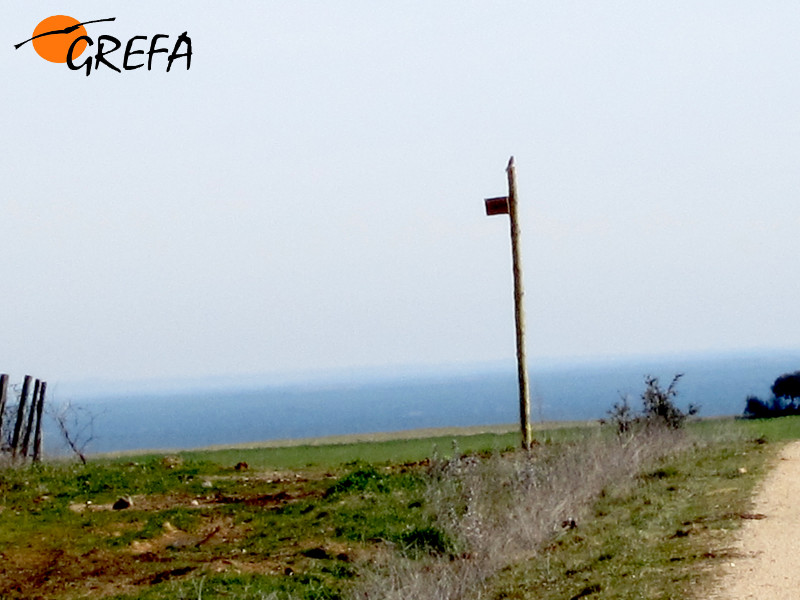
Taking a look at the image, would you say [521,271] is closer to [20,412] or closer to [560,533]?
[560,533]

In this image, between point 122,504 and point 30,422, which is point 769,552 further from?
point 30,422

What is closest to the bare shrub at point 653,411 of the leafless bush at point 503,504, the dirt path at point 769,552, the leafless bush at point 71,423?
the leafless bush at point 503,504

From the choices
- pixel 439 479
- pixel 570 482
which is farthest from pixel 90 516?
pixel 570 482

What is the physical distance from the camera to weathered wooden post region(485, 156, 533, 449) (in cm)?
2052

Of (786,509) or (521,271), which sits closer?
(786,509)

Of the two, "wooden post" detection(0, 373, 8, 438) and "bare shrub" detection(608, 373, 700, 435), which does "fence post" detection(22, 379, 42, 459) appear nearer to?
"wooden post" detection(0, 373, 8, 438)

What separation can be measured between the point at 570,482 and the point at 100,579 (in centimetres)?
577

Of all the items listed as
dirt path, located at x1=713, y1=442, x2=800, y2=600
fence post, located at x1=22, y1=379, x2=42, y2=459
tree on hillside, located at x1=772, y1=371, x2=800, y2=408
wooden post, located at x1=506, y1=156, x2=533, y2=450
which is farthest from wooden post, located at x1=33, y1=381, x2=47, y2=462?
tree on hillside, located at x1=772, y1=371, x2=800, y2=408

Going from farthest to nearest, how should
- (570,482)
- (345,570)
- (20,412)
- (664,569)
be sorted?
(20,412), (570,482), (345,570), (664,569)

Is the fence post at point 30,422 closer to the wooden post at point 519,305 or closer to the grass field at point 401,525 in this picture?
the grass field at point 401,525

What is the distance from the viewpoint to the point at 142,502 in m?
18.4

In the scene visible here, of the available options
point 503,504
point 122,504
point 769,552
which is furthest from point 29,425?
point 769,552

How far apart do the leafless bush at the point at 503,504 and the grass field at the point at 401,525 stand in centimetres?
3

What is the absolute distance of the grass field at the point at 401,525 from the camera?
1181 cm
